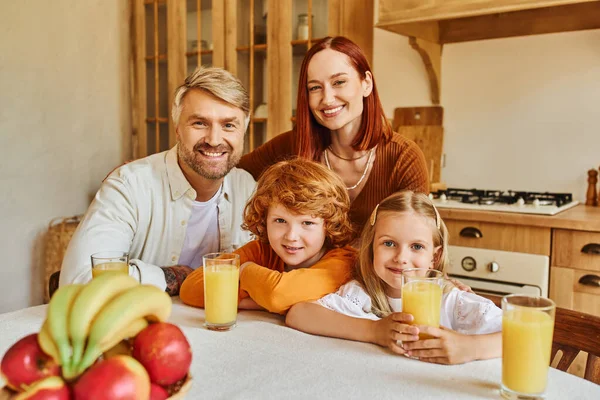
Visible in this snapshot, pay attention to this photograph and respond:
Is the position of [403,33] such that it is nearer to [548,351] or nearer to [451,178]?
[451,178]

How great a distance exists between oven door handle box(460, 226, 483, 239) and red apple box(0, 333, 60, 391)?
202 centimetres

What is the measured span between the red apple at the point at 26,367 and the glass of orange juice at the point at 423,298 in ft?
1.95

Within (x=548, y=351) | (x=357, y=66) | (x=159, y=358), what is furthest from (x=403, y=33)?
(x=159, y=358)

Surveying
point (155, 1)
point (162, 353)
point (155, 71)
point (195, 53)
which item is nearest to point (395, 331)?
point (162, 353)

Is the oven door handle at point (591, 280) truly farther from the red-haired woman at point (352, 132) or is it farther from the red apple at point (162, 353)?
the red apple at point (162, 353)

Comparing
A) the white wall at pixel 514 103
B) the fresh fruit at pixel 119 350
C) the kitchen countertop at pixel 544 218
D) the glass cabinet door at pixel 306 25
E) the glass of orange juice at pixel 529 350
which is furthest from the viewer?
the glass cabinet door at pixel 306 25

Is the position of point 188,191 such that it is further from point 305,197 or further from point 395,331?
point 395,331

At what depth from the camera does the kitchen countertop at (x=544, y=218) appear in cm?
212

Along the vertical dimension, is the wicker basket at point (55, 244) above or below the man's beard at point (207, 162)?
below

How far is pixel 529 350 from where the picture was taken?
2.68 ft

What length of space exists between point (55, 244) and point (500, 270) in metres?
2.46

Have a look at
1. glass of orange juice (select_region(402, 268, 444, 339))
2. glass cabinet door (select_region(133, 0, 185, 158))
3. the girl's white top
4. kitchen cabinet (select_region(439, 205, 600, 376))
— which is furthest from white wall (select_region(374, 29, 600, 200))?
glass of orange juice (select_region(402, 268, 444, 339))

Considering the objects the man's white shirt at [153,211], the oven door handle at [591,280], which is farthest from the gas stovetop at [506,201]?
the man's white shirt at [153,211]

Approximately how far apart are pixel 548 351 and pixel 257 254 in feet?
2.58
